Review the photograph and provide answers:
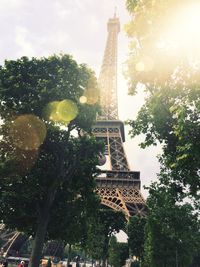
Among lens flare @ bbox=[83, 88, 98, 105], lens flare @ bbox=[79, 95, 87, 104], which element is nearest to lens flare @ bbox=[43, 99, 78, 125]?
lens flare @ bbox=[79, 95, 87, 104]

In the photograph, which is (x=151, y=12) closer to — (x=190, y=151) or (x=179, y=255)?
(x=190, y=151)

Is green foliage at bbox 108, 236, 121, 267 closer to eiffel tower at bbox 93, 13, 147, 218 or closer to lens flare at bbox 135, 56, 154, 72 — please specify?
eiffel tower at bbox 93, 13, 147, 218

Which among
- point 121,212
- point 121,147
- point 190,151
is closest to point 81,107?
point 190,151

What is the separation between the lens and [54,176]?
24391mm

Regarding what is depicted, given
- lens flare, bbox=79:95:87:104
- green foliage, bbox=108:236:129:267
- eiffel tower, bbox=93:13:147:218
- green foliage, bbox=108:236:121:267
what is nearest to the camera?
lens flare, bbox=79:95:87:104

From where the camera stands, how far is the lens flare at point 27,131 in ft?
71.6

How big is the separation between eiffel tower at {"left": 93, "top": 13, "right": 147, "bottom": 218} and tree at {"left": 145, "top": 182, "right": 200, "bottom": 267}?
16253 millimetres

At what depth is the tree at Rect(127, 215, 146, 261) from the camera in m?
56.4

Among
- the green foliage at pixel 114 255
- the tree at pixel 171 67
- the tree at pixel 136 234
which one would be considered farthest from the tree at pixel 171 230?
the green foliage at pixel 114 255

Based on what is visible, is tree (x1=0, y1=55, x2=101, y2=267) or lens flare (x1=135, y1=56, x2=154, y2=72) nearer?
lens flare (x1=135, y1=56, x2=154, y2=72)

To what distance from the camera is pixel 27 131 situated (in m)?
21.8

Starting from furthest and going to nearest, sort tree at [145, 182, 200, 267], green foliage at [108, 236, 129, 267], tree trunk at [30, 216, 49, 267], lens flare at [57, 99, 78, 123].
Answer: green foliage at [108, 236, 129, 267] < tree at [145, 182, 200, 267] < lens flare at [57, 99, 78, 123] < tree trunk at [30, 216, 49, 267]

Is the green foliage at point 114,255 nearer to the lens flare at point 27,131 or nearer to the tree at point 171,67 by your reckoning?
the lens flare at point 27,131

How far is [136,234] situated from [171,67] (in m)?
52.2
